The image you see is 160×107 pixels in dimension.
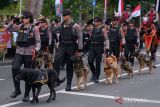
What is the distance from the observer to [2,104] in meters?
9.98

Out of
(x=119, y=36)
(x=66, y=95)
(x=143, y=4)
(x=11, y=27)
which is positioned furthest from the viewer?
(x=143, y=4)

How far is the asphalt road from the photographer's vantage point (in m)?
10.1

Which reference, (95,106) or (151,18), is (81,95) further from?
(151,18)

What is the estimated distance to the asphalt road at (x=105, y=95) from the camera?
1013 centimetres

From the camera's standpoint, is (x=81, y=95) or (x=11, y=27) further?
(x=81, y=95)

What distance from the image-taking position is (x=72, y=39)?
11641mm

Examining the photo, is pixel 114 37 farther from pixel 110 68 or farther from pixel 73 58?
pixel 73 58

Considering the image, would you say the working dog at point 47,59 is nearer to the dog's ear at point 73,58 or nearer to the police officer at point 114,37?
the police officer at point 114,37

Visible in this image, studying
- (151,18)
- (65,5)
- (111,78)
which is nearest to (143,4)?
(65,5)

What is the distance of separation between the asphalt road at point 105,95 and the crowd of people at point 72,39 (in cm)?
44

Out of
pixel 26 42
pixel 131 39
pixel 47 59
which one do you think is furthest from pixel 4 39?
pixel 26 42

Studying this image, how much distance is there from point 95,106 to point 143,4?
30.3 metres

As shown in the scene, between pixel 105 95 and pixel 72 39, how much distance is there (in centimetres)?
156

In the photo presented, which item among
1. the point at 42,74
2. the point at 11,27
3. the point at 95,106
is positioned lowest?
the point at 95,106
